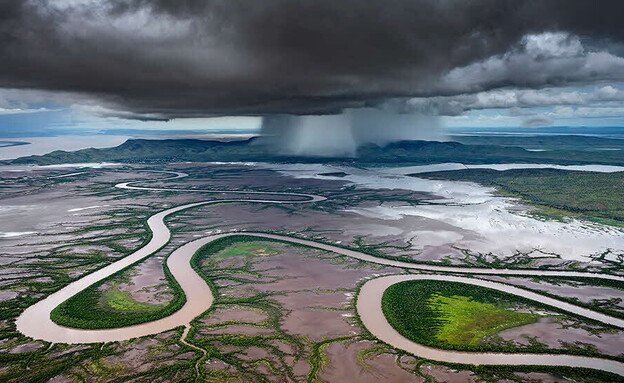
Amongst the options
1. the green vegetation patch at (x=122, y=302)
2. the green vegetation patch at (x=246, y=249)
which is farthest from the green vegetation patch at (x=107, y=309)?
the green vegetation patch at (x=246, y=249)

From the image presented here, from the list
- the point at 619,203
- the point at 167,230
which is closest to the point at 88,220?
the point at 167,230

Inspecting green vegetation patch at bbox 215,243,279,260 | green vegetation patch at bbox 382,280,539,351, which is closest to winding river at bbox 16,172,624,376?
green vegetation patch at bbox 382,280,539,351

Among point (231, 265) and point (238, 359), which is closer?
point (238, 359)

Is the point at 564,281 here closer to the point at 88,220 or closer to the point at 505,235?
the point at 505,235

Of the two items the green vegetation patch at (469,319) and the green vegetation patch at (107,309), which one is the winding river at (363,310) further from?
the green vegetation patch at (469,319)

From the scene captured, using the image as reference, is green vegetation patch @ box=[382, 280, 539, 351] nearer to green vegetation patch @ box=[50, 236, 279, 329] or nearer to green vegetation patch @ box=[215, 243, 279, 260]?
green vegetation patch @ box=[215, 243, 279, 260]

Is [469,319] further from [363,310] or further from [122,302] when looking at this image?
[122,302]

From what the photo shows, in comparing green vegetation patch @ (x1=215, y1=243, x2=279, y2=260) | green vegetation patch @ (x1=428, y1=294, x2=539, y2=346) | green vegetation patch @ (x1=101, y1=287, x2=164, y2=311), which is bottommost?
green vegetation patch @ (x1=428, y1=294, x2=539, y2=346)

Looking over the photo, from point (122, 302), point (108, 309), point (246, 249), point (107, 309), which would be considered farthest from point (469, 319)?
point (107, 309)
